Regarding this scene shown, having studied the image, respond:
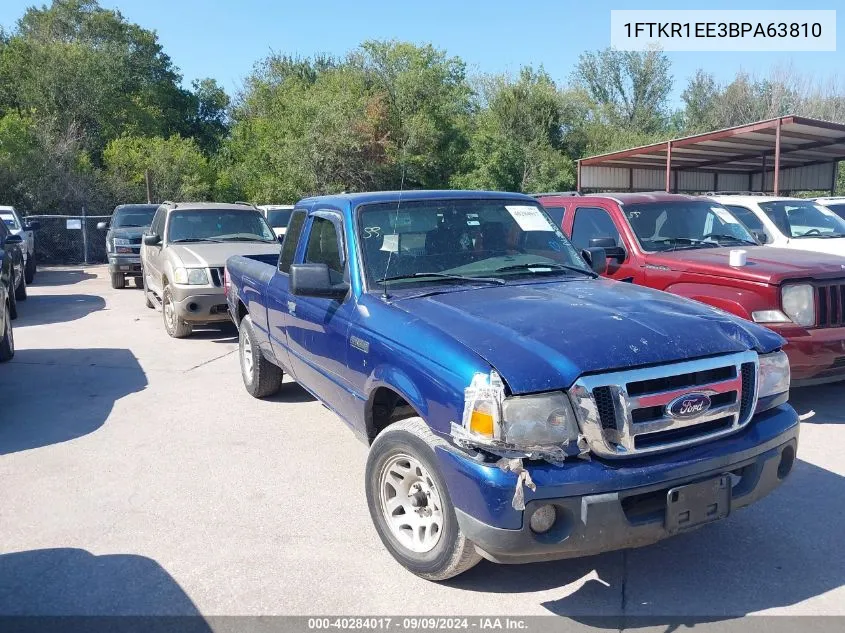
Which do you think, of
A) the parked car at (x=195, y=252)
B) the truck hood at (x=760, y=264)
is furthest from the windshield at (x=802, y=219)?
the parked car at (x=195, y=252)

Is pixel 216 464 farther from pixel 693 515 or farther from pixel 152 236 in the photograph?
pixel 152 236

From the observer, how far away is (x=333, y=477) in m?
5.11

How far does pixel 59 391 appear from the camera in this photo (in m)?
7.40

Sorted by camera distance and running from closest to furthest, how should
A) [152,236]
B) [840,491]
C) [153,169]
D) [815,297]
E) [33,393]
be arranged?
1. [840,491]
2. [815,297]
3. [33,393]
4. [152,236]
5. [153,169]

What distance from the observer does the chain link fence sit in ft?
73.2

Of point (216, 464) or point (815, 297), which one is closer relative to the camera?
point (216, 464)

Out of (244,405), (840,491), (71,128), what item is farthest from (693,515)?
(71,128)

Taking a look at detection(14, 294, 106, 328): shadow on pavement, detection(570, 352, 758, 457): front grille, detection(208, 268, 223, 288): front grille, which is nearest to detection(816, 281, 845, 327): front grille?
detection(570, 352, 758, 457): front grille

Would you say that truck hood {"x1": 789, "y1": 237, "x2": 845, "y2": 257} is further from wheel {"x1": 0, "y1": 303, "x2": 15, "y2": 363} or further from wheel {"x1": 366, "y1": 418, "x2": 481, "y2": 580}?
wheel {"x1": 0, "y1": 303, "x2": 15, "y2": 363}

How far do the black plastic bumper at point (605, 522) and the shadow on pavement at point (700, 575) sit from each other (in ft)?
1.46

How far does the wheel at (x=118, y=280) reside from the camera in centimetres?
1597

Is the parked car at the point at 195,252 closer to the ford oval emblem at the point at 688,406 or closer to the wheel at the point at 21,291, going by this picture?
the wheel at the point at 21,291

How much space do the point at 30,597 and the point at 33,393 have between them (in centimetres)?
431

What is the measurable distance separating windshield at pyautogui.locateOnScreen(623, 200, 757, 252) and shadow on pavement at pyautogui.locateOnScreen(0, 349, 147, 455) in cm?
542
